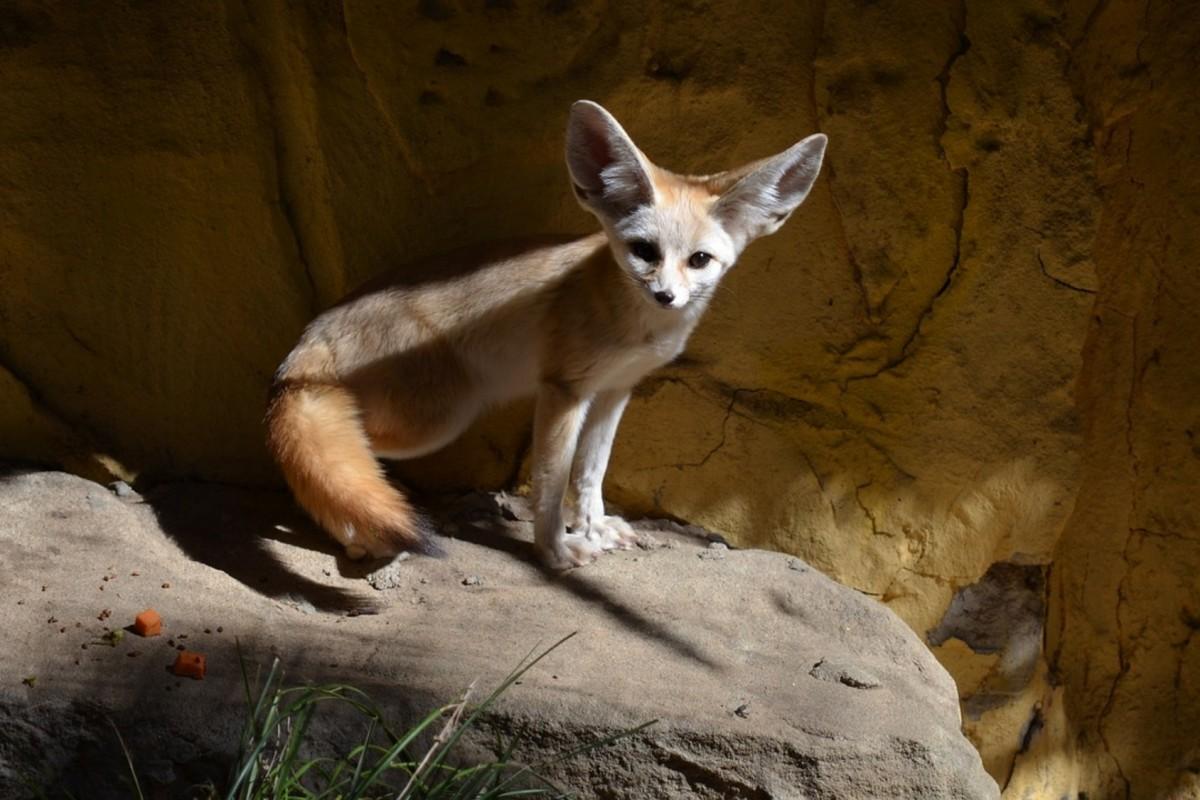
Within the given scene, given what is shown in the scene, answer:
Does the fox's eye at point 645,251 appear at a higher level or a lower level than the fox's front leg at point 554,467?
higher

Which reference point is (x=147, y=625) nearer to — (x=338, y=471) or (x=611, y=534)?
(x=338, y=471)

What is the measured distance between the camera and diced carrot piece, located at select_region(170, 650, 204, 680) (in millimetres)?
2361

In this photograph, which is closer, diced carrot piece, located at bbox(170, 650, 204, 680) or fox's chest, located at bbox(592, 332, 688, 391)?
diced carrot piece, located at bbox(170, 650, 204, 680)

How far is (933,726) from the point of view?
8.30 feet

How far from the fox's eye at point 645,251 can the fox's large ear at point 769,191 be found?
0.18m

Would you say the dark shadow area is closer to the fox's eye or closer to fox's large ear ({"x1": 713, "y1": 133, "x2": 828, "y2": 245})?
the fox's eye

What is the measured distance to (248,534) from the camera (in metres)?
3.28

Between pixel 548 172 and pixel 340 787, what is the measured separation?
6.35ft

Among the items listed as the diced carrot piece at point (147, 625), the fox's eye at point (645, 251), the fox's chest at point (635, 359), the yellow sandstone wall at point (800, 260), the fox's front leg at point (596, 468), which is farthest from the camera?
the fox's front leg at point (596, 468)

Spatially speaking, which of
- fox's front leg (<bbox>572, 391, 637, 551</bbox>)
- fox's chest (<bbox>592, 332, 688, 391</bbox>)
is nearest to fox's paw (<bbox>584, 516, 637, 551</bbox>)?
fox's front leg (<bbox>572, 391, 637, 551</bbox>)

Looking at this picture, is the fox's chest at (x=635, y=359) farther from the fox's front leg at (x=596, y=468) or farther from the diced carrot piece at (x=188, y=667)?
the diced carrot piece at (x=188, y=667)

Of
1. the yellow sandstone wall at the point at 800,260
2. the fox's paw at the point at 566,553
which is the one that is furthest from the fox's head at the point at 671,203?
the fox's paw at the point at 566,553

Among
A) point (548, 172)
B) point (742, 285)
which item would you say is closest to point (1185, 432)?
point (742, 285)

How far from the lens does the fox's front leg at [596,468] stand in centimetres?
335
